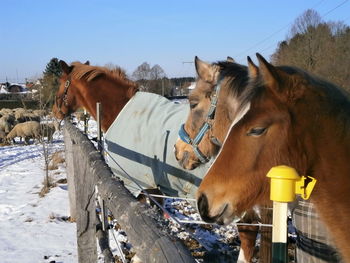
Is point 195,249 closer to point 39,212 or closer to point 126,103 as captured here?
point 126,103

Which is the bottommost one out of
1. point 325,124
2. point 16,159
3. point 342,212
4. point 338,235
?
point 16,159

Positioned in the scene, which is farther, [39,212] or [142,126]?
[39,212]

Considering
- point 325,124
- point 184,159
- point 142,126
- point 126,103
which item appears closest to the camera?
point 325,124

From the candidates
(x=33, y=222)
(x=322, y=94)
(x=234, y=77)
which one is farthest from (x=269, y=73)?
(x=33, y=222)

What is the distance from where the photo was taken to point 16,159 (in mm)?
13055

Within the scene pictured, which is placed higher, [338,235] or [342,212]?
[342,212]

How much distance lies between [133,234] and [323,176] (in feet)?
3.46

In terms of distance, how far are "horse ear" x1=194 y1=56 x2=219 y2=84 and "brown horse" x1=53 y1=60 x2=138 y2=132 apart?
1775 mm

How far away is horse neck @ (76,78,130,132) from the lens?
5113 mm

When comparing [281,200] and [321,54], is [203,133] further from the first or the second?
[321,54]

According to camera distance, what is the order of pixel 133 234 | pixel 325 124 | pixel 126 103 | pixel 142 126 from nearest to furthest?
pixel 133 234 < pixel 325 124 < pixel 142 126 < pixel 126 103

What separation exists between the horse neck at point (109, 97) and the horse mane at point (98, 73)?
4.1 inches

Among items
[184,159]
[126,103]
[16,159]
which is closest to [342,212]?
[184,159]

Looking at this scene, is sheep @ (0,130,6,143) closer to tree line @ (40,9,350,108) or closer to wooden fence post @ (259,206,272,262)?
tree line @ (40,9,350,108)
